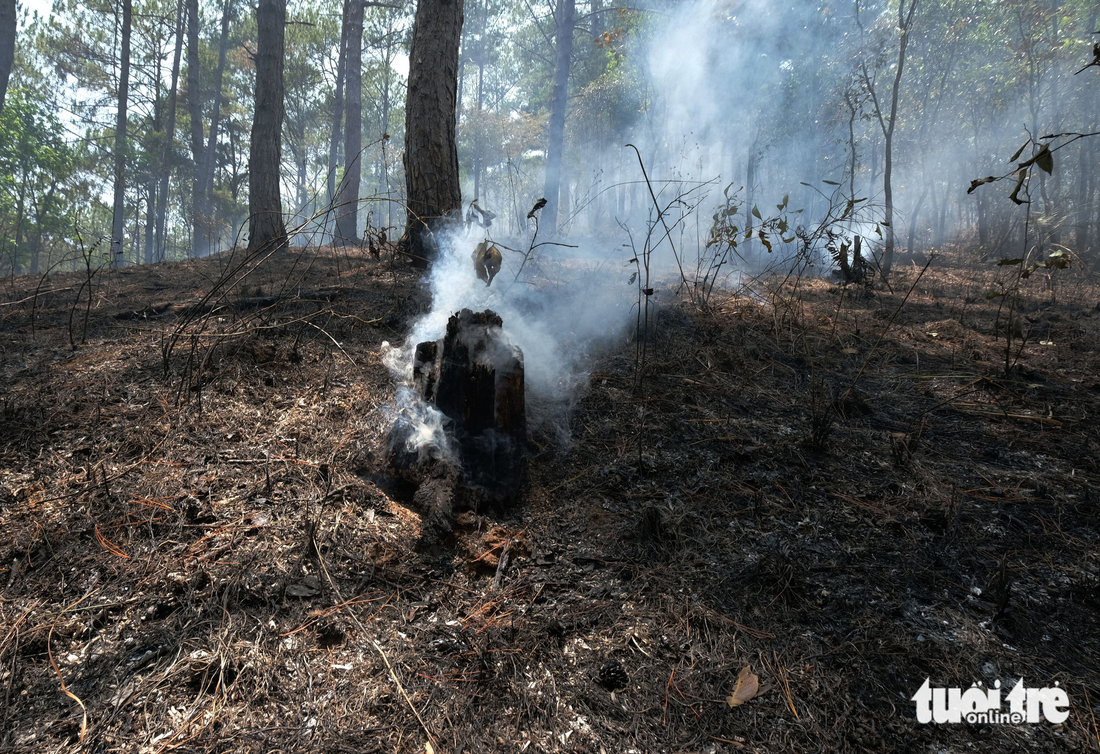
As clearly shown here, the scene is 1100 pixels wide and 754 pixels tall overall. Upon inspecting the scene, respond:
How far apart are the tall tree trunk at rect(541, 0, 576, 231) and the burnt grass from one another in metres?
10.8

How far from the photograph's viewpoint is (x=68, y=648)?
4.61ft

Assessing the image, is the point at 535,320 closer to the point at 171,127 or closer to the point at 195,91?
the point at 195,91

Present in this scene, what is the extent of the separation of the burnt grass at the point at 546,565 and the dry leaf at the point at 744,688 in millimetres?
18

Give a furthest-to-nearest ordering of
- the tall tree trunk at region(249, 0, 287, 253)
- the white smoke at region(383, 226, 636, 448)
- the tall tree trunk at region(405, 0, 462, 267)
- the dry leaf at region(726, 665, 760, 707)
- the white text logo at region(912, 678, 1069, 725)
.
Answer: the tall tree trunk at region(249, 0, 287, 253) → the tall tree trunk at region(405, 0, 462, 267) → the white smoke at region(383, 226, 636, 448) → the dry leaf at region(726, 665, 760, 707) → the white text logo at region(912, 678, 1069, 725)

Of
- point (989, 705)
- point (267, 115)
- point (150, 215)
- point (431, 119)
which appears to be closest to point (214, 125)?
point (150, 215)

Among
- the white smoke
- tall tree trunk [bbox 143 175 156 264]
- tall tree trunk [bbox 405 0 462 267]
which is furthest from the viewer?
tall tree trunk [bbox 143 175 156 264]

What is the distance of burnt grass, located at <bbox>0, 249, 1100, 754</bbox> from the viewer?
131 cm

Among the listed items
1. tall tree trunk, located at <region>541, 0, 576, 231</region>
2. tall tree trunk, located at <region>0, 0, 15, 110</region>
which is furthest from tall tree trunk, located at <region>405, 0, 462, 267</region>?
tall tree trunk, located at <region>0, 0, 15, 110</region>

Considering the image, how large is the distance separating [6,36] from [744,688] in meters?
13.7

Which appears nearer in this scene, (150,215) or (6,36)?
(6,36)

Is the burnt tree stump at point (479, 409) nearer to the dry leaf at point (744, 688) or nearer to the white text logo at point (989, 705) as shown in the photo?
the dry leaf at point (744, 688)

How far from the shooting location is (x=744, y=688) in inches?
55.0

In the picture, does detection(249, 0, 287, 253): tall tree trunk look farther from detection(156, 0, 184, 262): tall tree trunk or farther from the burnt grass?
detection(156, 0, 184, 262): tall tree trunk

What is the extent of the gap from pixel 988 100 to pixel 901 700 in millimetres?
28428
